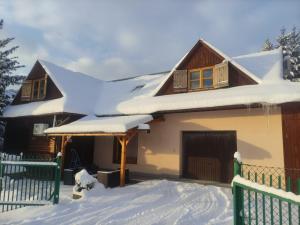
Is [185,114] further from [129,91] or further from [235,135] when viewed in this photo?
[129,91]

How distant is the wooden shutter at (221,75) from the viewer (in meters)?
12.5

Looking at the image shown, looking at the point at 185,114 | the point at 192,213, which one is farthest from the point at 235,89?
the point at 192,213

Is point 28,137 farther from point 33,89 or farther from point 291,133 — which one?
point 291,133

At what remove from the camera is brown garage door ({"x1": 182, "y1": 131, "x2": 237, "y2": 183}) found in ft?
39.5

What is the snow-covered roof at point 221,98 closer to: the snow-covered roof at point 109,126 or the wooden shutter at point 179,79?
the wooden shutter at point 179,79

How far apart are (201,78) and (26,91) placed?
39.9ft

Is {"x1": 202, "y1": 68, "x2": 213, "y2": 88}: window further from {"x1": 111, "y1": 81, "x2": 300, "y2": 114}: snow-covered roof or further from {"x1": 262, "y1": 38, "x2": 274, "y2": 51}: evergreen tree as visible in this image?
{"x1": 262, "y1": 38, "x2": 274, "y2": 51}: evergreen tree

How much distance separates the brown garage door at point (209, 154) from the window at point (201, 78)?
237cm

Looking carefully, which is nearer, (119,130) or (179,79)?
(119,130)

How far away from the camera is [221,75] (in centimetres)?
1271

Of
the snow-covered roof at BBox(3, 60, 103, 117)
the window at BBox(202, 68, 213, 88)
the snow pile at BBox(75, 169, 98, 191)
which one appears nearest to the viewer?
the snow pile at BBox(75, 169, 98, 191)

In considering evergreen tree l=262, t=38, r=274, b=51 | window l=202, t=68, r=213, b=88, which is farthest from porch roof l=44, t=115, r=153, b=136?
→ evergreen tree l=262, t=38, r=274, b=51

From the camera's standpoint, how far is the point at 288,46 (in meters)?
31.5

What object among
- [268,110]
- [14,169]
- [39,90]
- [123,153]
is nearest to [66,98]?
[39,90]
